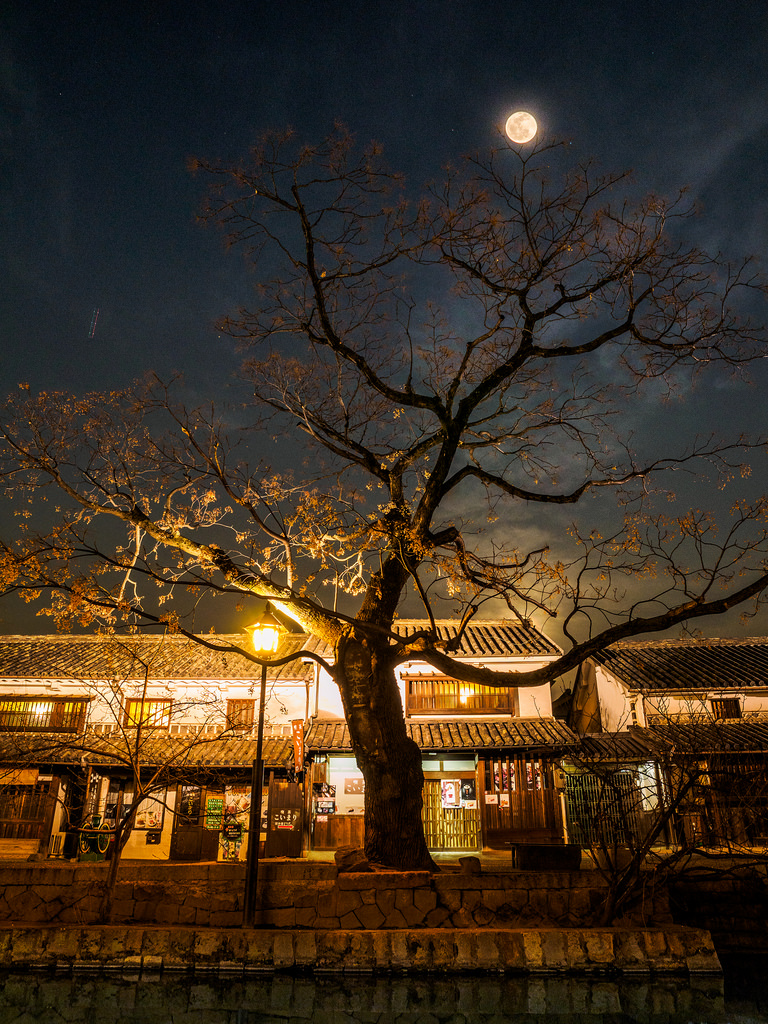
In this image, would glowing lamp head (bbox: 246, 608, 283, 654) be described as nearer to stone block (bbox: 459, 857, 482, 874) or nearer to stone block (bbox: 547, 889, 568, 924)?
stone block (bbox: 459, 857, 482, 874)

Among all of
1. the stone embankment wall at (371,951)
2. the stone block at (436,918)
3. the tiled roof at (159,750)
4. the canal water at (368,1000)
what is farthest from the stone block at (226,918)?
the tiled roof at (159,750)

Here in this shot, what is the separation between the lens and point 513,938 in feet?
30.3

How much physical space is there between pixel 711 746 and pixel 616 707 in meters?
6.33

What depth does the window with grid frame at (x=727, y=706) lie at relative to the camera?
→ 81.5 feet

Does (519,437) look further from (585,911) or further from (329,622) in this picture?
(585,911)

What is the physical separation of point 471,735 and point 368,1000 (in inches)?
563

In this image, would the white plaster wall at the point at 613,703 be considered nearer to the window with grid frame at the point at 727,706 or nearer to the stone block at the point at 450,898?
the window with grid frame at the point at 727,706

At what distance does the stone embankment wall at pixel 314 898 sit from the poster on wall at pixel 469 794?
489 inches

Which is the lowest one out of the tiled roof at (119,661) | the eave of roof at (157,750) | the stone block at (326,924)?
the stone block at (326,924)

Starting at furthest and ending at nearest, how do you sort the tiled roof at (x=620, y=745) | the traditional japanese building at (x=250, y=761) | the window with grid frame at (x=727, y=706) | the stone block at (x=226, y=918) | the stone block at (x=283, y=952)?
the window with grid frame at (x=727, y=706), the tiled roof at (x=620, y=745), the traditional japanese building at (x=250, y=761), the stone block at (x=226, y=918), the stone block at (x=283, y=952)

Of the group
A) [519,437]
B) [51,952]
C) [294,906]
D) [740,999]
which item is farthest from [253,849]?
[519,437]

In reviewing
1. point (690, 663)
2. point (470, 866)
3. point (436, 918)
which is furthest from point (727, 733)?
point (436, 918)

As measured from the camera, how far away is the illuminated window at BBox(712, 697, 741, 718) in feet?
81.5

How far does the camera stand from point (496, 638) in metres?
28.8
